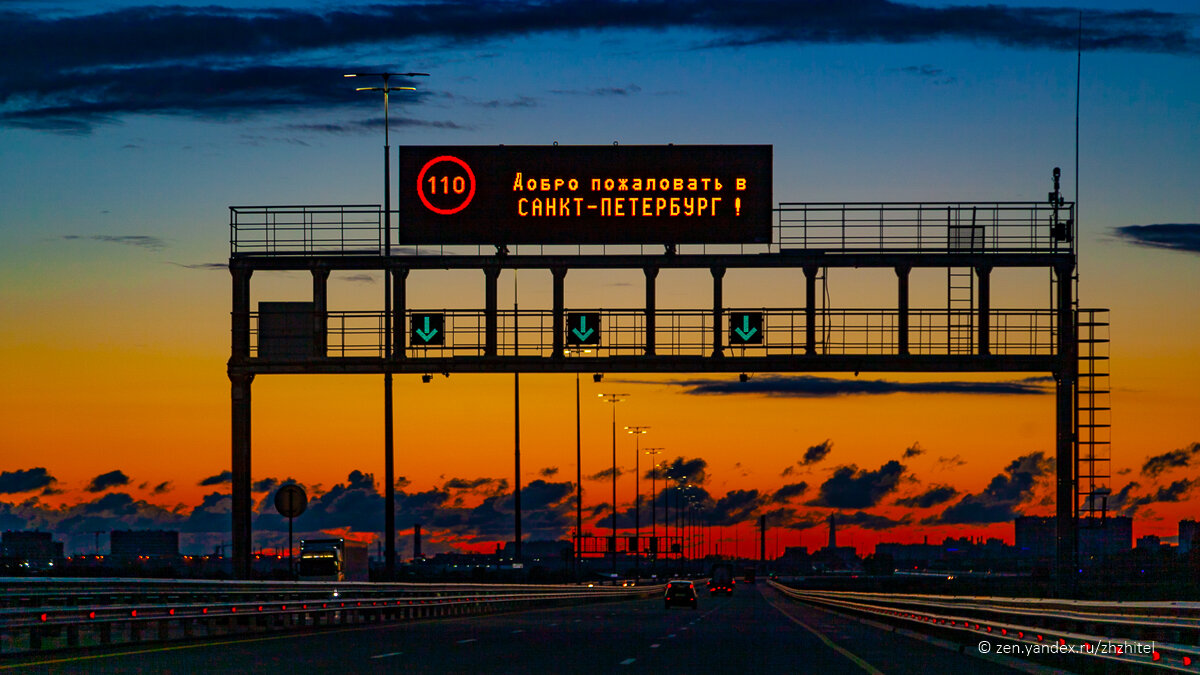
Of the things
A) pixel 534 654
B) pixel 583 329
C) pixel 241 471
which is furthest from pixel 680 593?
pixel 534 654

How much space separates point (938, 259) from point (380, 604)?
749 inches

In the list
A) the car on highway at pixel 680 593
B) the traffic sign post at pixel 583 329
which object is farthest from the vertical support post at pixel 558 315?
the car on highway at pixel 680 593

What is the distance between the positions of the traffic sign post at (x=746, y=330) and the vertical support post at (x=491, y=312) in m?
6.92

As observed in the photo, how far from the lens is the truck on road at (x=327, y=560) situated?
260 feet

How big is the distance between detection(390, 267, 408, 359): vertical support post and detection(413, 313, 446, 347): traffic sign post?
669 millimetres

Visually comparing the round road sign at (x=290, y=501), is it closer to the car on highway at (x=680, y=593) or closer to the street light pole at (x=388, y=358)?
the street light pole at (x=388, y=358)

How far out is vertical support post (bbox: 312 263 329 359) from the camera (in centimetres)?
5066

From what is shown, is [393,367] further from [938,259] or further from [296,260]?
[938,259]

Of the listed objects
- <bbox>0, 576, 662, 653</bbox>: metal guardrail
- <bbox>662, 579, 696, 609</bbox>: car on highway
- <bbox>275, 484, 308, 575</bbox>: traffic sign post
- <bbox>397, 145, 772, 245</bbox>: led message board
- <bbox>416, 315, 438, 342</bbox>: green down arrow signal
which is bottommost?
<bbox>662, 579, 696, 609</bbox>: car on highway

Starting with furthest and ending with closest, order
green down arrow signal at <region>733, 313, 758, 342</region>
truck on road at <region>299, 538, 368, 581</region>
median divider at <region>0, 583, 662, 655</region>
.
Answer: truck on road at <region>299, 538, 368, 581</region> < green down arrow signal at <region>733, 313, 758, 342</region> < median divider at <region>0, 583, 662, 655</region>

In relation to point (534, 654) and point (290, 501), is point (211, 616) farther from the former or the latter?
point (534, 654)

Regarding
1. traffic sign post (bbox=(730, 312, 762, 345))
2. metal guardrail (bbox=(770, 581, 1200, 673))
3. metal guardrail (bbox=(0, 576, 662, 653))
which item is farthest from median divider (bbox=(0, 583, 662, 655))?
metal guardrail (bbox=(770, 581, 1200, 673))

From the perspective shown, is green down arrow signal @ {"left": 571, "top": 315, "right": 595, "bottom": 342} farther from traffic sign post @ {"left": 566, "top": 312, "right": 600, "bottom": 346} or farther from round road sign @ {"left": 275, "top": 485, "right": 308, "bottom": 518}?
round road sign @ {"left": 275, "top": 485, "right": 308, "bottom": 518}

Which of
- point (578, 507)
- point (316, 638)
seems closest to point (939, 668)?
point (316, 638)
